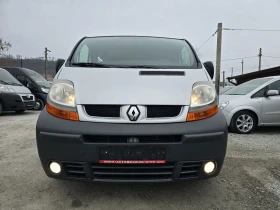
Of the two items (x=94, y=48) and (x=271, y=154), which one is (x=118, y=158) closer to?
(x=94, y=48)

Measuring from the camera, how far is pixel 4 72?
841 cm

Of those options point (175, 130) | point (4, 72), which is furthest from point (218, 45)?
point (175, 130)

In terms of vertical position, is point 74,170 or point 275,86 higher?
point 275,86

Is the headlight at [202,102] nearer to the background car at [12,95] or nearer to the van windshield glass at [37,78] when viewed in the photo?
the background car at [12,95]

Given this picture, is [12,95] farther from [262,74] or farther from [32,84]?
[262,74]

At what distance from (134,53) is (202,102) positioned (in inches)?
42.8

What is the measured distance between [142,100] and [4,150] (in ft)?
9.41

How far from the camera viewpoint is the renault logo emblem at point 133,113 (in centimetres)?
196

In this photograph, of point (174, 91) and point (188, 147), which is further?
point (174, 91)

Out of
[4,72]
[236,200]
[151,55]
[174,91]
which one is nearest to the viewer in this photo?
[174,91]

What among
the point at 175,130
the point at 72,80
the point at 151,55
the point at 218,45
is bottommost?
the point at 175,130

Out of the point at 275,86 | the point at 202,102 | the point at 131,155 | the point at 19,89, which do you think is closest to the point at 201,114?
the point at 202,102

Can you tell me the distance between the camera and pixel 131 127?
1907 mm

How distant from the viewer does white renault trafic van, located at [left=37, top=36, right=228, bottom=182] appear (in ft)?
6.23
